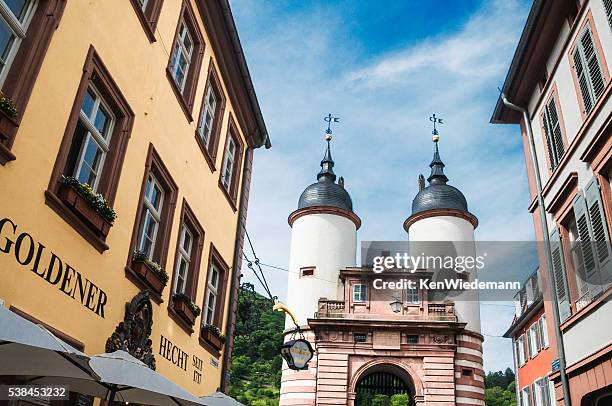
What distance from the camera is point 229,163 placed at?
15836 millimetres

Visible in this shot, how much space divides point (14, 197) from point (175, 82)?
5439 mm

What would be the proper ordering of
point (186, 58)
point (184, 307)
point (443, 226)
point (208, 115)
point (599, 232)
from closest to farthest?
point (599, 232), point (184, 307), point (186, 58), point (208, 115), point (443, 226)

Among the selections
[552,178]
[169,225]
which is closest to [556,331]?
[552,178]

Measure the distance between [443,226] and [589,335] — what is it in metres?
31.9

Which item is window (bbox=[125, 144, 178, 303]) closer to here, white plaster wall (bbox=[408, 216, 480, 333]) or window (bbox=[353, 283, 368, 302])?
window (bbox=[353, 283, 368, 302])

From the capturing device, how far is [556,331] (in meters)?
12.3

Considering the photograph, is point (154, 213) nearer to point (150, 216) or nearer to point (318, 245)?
point (150, 216)

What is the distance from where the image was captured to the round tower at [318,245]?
38.2 m

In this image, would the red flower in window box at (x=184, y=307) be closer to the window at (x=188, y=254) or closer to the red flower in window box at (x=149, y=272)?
the window at (x=188, y=254)

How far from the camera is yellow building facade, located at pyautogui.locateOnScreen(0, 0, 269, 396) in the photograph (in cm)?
616

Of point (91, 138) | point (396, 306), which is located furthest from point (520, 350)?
point (91, 138)

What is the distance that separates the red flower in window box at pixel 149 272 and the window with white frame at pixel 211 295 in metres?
3.24

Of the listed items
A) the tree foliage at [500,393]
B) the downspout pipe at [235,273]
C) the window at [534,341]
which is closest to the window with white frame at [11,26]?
the downspout pipe at [235,273]

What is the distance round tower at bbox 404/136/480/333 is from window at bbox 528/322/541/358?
10.6 metres
